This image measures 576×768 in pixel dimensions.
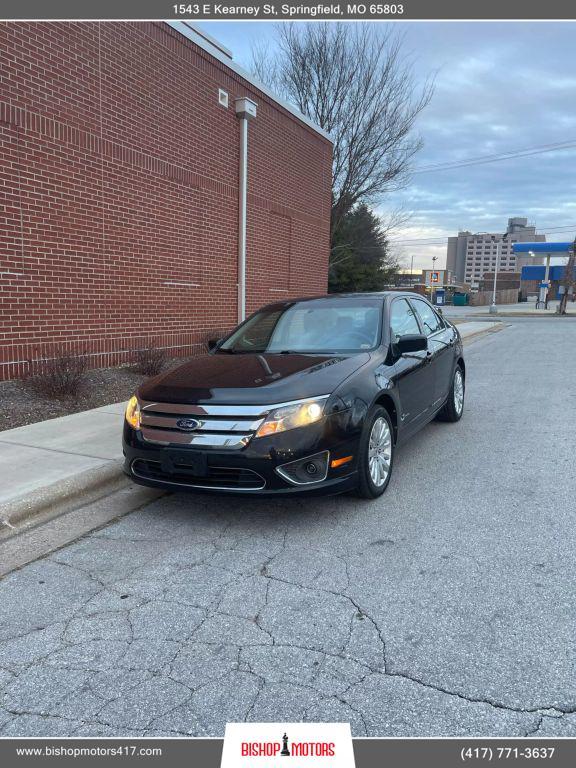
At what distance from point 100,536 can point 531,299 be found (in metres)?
77.6

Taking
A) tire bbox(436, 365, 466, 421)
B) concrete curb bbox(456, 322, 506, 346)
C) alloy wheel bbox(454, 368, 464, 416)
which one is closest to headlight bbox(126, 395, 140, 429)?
tire bbox(436, 365, 466, 421)

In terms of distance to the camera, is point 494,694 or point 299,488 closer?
point 494,694

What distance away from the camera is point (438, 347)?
21.0ft

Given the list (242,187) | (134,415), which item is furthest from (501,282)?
(134,415)

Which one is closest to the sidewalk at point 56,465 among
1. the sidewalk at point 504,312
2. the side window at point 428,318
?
the side window at point 428,318

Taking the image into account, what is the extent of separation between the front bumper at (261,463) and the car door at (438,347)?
242cm

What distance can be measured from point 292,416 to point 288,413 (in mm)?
33

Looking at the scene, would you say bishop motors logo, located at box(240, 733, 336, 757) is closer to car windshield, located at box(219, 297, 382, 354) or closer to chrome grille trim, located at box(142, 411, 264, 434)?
chrome grille trim, located at box(142, 411, 264, 434)

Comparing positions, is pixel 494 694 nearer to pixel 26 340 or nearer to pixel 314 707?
pixel 314 707

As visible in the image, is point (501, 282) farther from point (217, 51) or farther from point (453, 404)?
point (453, 404)

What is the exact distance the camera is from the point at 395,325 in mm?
5488

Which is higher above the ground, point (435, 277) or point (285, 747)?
point (435, 277)

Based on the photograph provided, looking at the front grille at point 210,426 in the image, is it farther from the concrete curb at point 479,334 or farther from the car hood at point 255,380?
the concrete curb at point 479,334

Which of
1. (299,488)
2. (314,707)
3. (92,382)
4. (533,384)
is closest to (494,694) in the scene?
(314,707)
